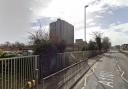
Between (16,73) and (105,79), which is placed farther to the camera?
(105,79)

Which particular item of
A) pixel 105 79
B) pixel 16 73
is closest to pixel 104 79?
pixel 105 79

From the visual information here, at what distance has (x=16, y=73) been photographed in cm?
857

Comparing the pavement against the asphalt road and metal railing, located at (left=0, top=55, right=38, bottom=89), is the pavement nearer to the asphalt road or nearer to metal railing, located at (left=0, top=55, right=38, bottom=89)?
the asphalt road

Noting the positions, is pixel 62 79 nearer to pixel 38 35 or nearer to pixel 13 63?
pixel 13 63

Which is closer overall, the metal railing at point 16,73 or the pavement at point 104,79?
the metal railing at point 16,73

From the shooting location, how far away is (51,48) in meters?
18.7

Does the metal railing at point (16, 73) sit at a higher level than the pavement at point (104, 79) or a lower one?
higher

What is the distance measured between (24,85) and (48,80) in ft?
4.38

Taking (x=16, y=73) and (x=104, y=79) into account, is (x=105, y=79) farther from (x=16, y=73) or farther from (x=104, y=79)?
(x=16, y=73)

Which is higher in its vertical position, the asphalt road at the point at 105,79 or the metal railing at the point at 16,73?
the metal railing at the point at 16,73

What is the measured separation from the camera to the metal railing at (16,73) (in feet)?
24.9

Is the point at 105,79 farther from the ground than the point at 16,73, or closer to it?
closer to it

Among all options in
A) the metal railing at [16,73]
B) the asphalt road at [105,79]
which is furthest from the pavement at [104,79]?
the metal railing at [16,73]

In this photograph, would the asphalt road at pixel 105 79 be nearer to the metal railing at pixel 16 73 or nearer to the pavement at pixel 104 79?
the pavement at pixel 104 79
